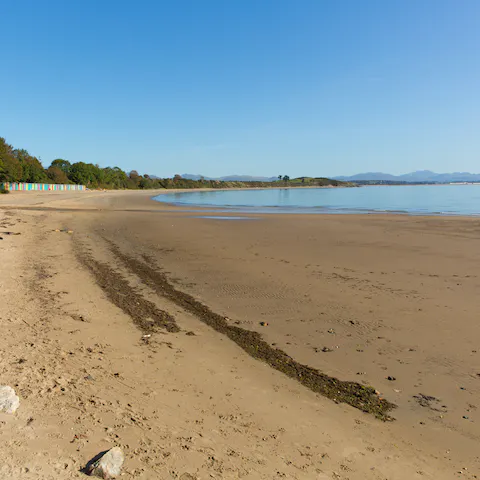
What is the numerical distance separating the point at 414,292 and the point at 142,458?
767 centimetres

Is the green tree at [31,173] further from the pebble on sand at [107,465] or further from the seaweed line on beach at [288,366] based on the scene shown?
the pebble on sand at [107,465]

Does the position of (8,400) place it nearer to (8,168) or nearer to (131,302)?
(131,302)

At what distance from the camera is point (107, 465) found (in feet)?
10.0

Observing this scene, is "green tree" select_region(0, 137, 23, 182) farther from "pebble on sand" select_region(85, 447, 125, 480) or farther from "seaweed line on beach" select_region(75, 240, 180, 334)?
"pebble on sand" select_region(85, 447, 125, 480)

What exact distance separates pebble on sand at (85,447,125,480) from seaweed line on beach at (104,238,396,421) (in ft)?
8.43

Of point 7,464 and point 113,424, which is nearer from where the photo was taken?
point 7,464

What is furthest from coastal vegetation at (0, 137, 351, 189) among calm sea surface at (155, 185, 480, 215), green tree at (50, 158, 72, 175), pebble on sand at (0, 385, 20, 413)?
pebble on sand at (0, 385, 20, 413)

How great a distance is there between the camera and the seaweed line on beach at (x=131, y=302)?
6.83m

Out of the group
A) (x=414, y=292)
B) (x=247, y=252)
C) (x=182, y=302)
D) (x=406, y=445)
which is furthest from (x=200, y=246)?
(x=406, y=445)

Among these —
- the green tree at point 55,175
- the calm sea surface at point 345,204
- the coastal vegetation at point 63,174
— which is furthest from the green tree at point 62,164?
the calm sea surface at point 345,204

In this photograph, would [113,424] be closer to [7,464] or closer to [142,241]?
[7,464]

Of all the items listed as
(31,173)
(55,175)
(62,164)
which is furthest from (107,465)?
(62,164)

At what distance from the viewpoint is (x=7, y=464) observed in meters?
3.05

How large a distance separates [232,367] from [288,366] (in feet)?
2.65
